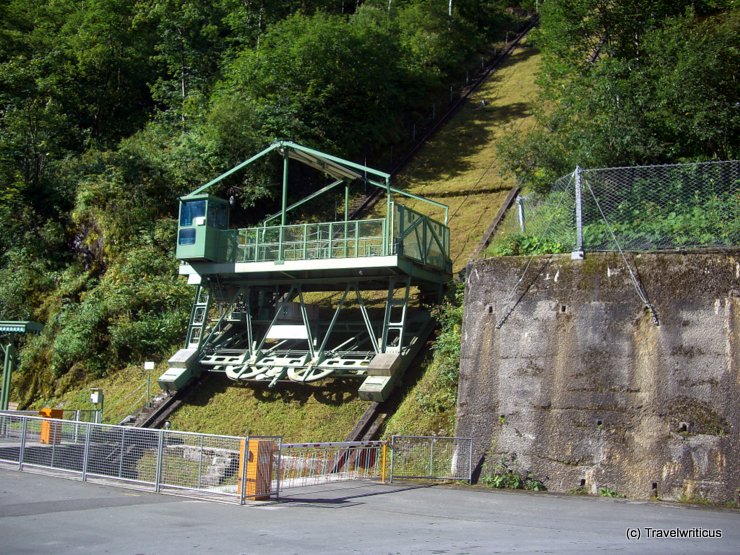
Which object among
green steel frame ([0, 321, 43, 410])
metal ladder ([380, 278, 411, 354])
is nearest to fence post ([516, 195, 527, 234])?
metal ladder ([380, 278, 411, 354])

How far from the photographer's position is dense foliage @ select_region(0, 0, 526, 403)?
27.4 meters

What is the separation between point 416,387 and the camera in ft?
63.0

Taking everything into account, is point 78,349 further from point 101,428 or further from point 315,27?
point 315,27

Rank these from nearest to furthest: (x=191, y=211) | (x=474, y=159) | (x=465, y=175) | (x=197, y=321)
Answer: (x=191, y=211) < (x=197, y=321) < (x=465, y=175) < (x=474, y=159)

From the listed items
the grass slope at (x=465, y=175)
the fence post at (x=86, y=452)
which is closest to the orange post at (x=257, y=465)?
the fence post at (x=86, y=452)

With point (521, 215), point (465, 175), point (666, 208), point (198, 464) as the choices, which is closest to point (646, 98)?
point (521, 215)

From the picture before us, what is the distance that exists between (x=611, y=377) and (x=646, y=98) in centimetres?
956

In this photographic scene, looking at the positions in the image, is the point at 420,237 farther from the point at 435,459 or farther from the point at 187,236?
the point at 435,459

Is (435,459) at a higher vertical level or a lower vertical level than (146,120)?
lower

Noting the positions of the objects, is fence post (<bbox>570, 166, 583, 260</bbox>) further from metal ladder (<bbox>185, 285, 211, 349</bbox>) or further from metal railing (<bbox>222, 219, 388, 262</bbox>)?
metal ladder (<bbox>185, 285, 211, 349</bbox>)

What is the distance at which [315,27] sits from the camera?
36.0m

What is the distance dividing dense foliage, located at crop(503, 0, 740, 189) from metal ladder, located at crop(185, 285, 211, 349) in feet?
34.1

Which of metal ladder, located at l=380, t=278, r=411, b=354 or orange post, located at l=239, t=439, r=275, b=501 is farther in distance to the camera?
metal ladder, located at l=380, t=278, r=411, b=354

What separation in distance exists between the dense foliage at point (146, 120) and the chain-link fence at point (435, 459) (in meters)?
12.3
